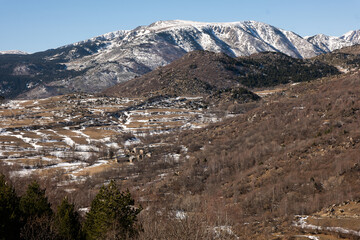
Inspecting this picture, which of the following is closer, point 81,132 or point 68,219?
point 68,219

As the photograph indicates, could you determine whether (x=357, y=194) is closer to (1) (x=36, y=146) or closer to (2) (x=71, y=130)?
(1) (x=36, y=146)

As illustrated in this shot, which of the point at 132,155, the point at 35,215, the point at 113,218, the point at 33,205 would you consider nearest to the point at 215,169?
the point at 132,155

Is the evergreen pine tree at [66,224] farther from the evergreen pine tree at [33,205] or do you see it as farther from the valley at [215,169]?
the evergreen pine tree at [33,205]

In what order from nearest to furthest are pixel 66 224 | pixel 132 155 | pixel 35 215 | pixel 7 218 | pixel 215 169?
pixel 7 218 < pixel 66 224 < pixel 35 215 < pixel 215 169 < pixel 132 155

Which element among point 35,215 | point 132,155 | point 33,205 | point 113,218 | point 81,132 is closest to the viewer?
point 113,218

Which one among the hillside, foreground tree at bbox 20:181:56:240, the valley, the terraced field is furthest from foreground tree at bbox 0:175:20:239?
the terraced field

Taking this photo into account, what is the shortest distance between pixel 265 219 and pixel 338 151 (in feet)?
75.5

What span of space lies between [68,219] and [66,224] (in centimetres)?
48

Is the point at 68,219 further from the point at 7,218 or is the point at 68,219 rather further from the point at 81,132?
the point at 81,132

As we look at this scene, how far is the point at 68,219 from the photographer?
3338cm

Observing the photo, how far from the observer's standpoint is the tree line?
2936cm

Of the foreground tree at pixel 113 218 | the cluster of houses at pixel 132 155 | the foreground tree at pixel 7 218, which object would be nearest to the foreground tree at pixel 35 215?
the foreground tree at pixel 7 218

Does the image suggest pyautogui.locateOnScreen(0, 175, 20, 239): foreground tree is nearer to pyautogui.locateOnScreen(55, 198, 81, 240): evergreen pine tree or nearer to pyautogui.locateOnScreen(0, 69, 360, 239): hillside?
pyautogui.locateOnScreen(55, 198, 81, 240): evergreen pine tree

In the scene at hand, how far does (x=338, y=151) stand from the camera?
57531mm
